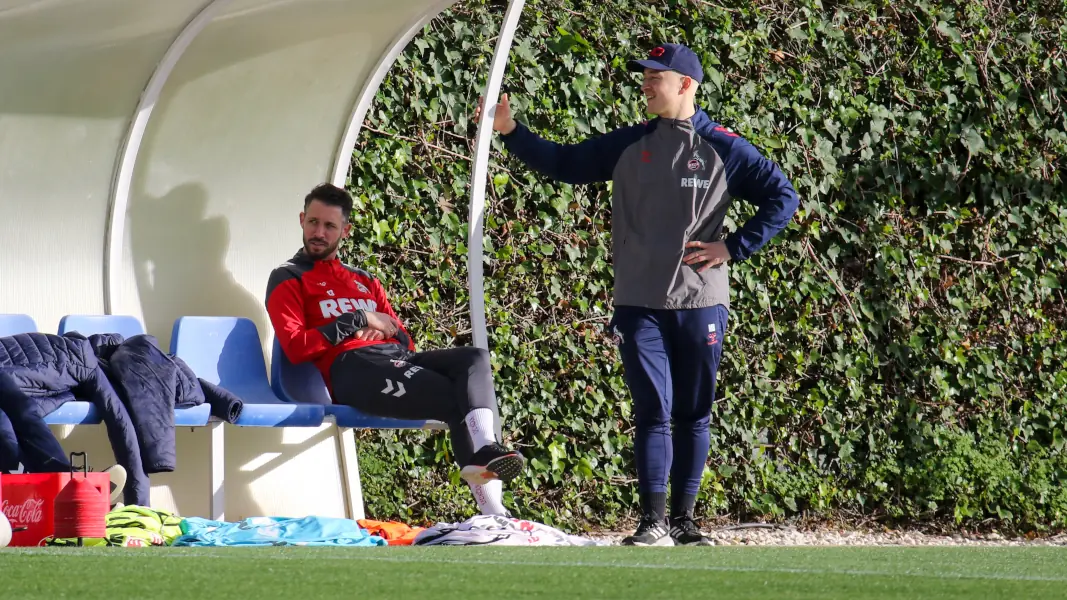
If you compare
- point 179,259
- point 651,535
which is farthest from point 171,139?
point 651,535

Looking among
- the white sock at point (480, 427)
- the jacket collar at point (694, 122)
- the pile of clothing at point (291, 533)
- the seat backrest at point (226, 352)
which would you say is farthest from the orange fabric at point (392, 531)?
the jacket collar at point (694, 122)

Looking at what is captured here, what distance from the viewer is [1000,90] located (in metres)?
7.02

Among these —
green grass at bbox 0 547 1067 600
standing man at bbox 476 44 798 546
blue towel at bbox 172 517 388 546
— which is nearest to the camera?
green grass at bbox 0 547 1067 600

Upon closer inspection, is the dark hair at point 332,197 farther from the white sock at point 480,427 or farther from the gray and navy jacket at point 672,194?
the white sock at point 480,427

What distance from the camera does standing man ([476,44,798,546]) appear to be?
4.75 m

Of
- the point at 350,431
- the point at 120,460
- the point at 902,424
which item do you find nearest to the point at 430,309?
the point at 350,431

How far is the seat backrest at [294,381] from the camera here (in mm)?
5465

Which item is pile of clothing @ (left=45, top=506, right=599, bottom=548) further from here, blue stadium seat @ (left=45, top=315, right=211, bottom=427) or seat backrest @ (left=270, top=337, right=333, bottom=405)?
seat backrest @ (left=270, top=337, right=333, bottom=405)

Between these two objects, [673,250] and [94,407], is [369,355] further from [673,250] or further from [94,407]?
[673,250]

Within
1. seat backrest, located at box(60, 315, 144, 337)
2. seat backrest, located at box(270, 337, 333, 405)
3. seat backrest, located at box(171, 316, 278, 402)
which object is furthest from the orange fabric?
seat backrest, located at box(60, 315, 144, 337)

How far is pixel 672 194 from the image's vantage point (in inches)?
190

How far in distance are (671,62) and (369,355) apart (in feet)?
4.78

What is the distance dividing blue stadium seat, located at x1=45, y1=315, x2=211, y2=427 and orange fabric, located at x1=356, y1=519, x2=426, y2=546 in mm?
688

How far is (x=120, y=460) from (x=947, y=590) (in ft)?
8.68
